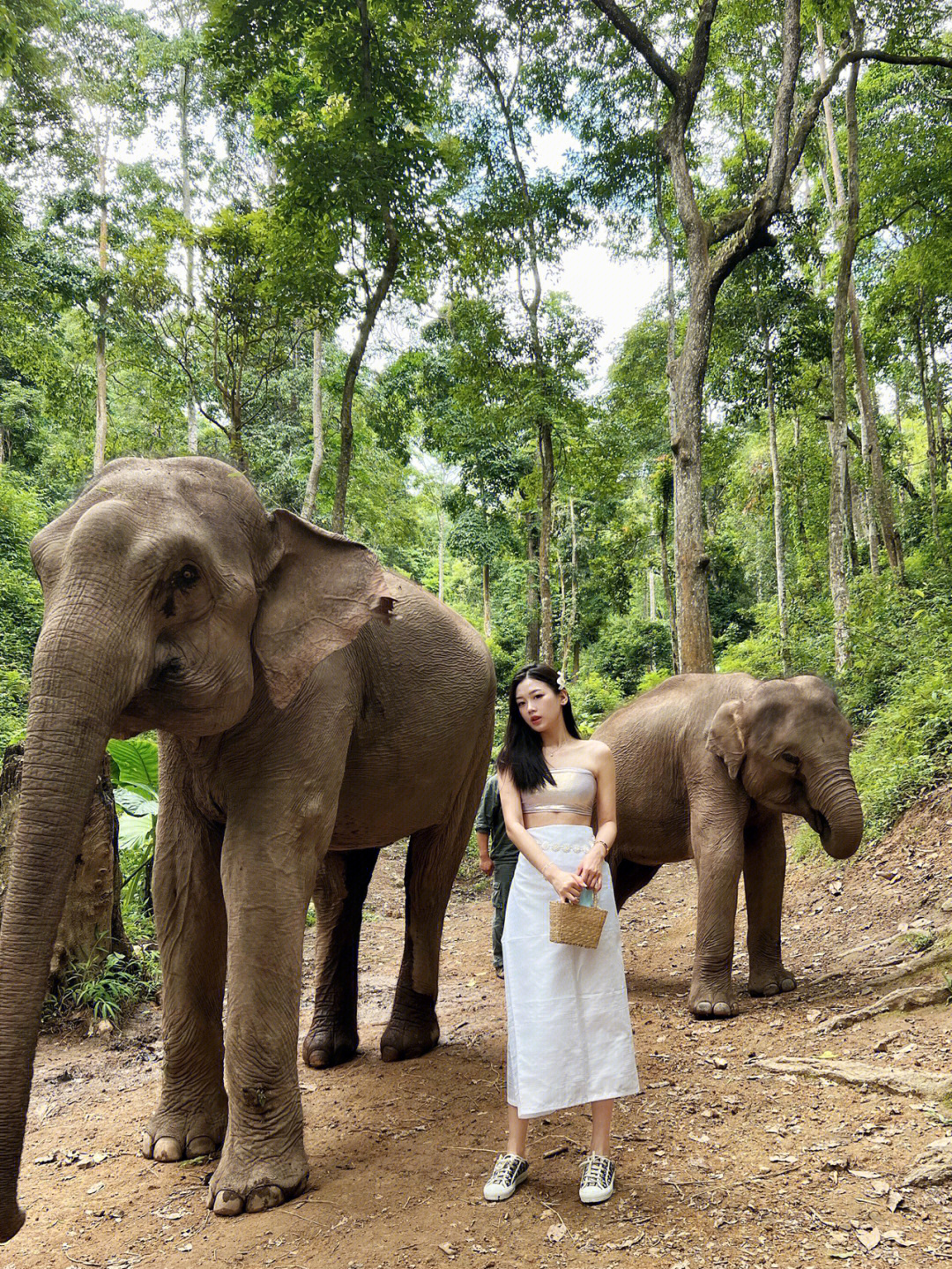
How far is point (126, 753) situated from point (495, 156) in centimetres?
1539

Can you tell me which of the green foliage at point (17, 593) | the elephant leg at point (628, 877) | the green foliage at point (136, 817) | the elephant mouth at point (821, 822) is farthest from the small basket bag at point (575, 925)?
the green foliage at point (17, 593)

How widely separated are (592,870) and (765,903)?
10.2 ft

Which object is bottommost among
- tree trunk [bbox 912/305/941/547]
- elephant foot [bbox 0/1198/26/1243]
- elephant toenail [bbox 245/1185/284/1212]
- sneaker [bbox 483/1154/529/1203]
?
elephant toenail [bbox 245/1185/284/1212]

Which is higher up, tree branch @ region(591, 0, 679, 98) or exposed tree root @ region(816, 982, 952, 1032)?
tree branch @ region(591, 0, 679, 98)

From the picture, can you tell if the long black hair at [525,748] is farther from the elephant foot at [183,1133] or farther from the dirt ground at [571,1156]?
the elephant foot at [183,1133]

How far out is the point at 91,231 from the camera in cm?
2222

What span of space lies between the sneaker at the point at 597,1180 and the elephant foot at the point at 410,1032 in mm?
2114

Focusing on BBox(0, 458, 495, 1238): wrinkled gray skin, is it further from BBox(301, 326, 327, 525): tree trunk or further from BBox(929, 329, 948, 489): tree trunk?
BBox(929, 329, 948, 489): tree trunk

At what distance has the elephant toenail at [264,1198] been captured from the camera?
3.20m

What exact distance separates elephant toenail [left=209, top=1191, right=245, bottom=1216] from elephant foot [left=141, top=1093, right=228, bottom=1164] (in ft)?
2.04

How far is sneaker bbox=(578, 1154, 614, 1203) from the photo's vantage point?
121 inches

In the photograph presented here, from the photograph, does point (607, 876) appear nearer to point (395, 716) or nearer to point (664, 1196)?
point (664, 1196)

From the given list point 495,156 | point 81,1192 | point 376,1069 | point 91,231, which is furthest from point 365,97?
point 91,231

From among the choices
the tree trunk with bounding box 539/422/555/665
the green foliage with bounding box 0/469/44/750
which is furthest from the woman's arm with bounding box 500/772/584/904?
the tree trunk with bounding box 539/422/555/665
